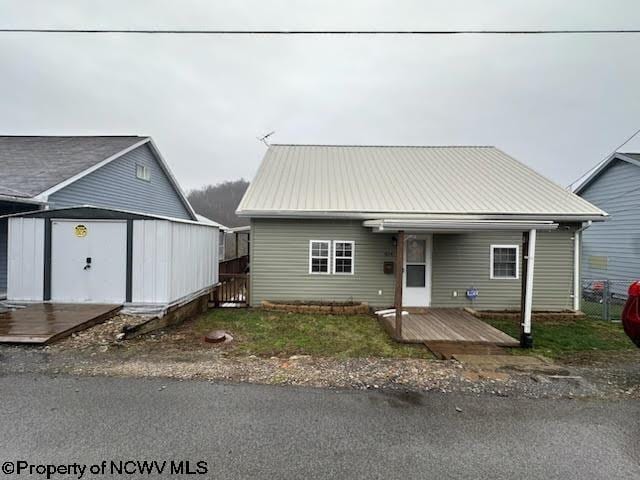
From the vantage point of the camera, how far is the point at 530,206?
9.66 meters

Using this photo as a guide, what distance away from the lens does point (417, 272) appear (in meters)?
9.58

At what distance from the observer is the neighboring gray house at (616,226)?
1292cm

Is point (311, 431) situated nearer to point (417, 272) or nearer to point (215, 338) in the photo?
point (215, 338)

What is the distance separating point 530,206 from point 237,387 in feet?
31.7

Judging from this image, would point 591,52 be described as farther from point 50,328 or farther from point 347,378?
point 50,328

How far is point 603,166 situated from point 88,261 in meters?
20.2

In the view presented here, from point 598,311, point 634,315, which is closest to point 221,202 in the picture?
point 598,311

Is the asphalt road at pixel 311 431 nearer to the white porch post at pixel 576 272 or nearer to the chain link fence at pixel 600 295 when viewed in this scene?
the white porch post at pixel 576 272

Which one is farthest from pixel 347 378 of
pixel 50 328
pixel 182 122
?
pixel 182 122

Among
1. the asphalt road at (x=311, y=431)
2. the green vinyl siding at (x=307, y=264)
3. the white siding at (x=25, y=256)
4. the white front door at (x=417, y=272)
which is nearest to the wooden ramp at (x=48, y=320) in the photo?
the white siding at (x=25, y=256)

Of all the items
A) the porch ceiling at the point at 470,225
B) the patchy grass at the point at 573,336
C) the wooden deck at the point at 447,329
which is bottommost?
the patchy grass at the point at 573,336

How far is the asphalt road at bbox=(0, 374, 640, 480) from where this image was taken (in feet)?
8.64

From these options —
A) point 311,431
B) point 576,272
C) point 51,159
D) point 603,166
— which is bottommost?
point 311,431

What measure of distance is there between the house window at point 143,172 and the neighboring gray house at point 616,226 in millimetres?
19530
